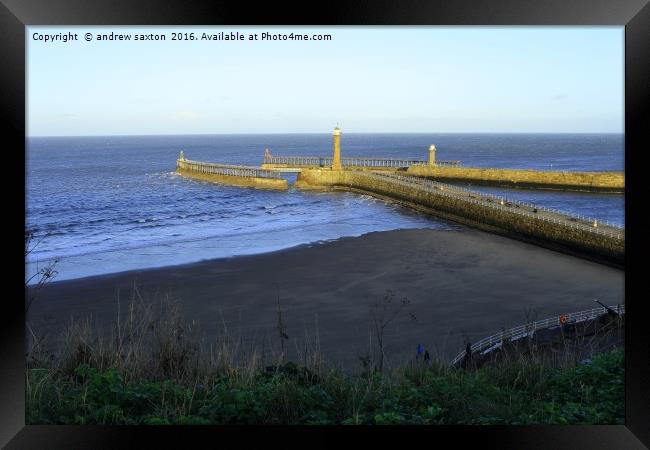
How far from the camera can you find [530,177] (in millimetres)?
42844

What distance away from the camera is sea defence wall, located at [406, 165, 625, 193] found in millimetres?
39781

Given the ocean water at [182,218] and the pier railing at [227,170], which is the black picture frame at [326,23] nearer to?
the ocean water at [182,218]

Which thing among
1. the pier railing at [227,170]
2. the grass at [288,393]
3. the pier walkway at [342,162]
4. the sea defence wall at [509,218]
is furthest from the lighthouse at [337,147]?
the grass at [288,393]

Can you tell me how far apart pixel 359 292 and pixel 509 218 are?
10.3 meters

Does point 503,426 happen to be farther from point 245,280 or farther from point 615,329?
point 245,280

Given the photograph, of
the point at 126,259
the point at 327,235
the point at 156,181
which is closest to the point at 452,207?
the point at 327,235

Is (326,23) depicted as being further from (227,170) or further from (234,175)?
→ (227,170)

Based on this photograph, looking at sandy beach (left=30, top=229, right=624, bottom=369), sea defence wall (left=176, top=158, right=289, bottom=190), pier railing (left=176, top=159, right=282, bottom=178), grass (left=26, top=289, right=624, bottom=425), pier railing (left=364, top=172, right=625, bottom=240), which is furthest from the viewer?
pier railing (left=176, top=159, right=282, bottom=178)

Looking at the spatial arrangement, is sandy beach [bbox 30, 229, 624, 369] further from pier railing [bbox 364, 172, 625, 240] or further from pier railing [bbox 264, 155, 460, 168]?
pier railing [bbox 264, 155, 460, 168]

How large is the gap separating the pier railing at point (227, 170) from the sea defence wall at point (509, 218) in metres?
8.82

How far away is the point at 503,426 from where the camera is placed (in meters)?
4.53

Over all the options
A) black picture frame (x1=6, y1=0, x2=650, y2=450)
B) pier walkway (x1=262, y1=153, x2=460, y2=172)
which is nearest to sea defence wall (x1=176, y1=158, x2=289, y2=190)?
pier walkway (x1=262, y1=153, x2=460, y2=172)

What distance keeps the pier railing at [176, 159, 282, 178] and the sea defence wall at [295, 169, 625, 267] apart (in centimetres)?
882

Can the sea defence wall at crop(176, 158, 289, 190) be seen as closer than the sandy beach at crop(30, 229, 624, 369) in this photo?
No
